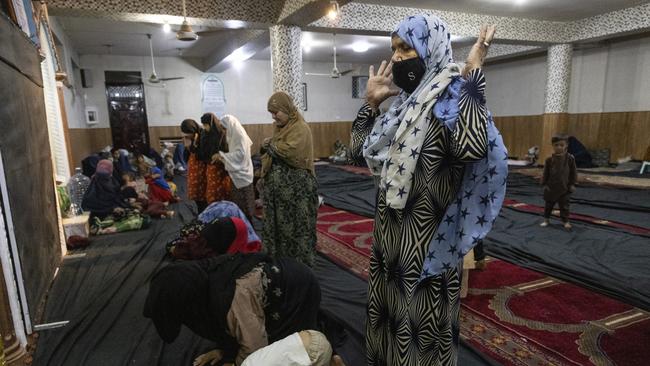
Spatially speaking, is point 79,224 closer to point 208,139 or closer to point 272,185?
point 208,139

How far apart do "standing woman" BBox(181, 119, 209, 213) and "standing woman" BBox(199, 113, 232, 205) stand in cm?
6

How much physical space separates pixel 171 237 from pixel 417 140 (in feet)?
10.7

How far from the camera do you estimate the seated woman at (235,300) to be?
1.39 meters

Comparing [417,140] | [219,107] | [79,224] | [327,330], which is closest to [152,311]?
[327,330]

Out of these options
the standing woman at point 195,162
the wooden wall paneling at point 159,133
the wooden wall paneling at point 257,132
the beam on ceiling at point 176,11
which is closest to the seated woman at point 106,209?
the standing woman at point 195,162

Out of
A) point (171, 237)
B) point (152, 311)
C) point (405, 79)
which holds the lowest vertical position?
point (171, 237)

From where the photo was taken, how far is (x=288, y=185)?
255cm

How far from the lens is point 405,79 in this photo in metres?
1.12

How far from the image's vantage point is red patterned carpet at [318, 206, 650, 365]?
1.70 m

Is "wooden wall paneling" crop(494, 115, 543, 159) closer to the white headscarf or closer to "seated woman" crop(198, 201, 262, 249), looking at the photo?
the white headscarf

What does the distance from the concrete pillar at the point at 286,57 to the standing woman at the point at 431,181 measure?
13.5 feet

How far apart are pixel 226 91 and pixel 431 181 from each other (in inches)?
388

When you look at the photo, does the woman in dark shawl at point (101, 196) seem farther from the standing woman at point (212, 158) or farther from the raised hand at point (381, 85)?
the raised hand at point (381, 85)

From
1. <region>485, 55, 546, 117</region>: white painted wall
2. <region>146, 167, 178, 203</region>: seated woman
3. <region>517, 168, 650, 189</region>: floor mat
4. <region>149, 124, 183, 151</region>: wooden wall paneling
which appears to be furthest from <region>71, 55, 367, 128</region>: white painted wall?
<region>517, 168, 650, 189</region>: floor mat
